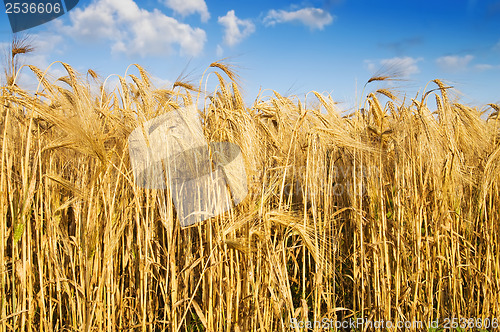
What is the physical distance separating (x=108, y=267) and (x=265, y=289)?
93 cm

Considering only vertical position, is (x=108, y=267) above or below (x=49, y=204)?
below

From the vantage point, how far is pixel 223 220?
213 centimetres

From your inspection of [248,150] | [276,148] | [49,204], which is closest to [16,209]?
[49,204]

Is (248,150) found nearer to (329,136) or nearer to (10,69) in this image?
(329,136)

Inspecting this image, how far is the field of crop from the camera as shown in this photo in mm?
2012

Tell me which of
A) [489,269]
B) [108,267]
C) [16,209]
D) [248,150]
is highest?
[248,150]

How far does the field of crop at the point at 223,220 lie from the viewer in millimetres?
2012

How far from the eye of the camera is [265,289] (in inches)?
84.2
